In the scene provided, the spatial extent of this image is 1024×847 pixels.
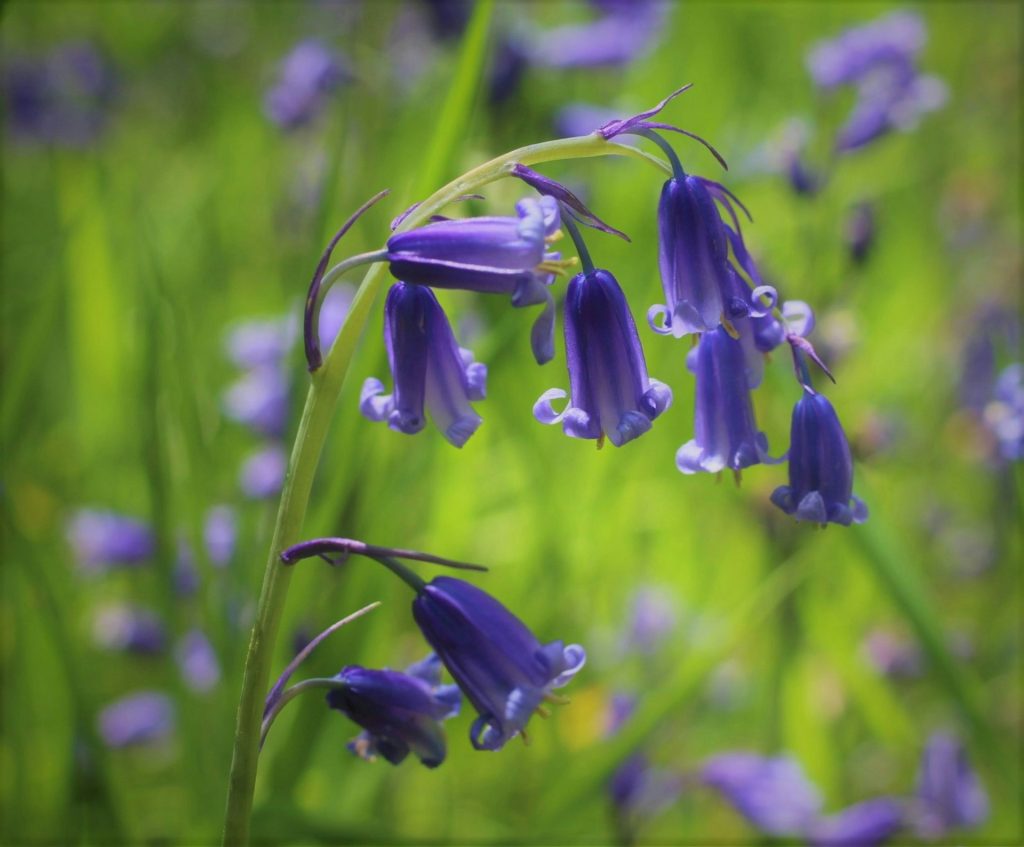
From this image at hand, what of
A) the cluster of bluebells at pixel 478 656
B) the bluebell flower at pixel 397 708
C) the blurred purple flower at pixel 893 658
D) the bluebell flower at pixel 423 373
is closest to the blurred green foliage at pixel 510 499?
the blurred purple flower at pixel 893 658

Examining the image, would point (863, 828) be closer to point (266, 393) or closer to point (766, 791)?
point (766, 791)

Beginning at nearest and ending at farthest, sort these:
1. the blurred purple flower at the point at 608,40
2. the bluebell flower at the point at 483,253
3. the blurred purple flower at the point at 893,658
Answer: the bluebell flower at the point at 483,253 → the blurred purple flower at the point at 893,658 → the blurred purple flower at the point at 608,40

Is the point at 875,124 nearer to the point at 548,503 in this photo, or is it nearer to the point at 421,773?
the point at 548,503

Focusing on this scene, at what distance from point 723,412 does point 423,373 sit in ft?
0.91

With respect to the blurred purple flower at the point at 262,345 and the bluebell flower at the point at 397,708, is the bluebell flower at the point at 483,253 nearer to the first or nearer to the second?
the bluebell flower at the point at 397,708

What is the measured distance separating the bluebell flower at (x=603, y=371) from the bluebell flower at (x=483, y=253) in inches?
2.7

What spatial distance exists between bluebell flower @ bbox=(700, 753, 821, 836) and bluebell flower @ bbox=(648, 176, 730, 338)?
1006 mm

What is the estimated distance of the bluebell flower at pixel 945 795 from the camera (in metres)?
1.76

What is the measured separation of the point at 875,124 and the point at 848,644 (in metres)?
1.13

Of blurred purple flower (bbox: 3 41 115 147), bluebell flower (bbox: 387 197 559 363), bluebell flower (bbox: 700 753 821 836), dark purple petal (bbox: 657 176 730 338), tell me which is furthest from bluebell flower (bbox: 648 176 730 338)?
blurred purple flower (bbox: 3 41 115 147)

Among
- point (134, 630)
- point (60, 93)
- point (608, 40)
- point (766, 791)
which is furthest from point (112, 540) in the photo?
point (60, 93)

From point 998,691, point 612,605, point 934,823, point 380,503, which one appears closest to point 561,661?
point 380,503

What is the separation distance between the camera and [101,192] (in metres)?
2.43

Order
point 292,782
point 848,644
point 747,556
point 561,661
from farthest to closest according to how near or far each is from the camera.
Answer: point 747,556 → point 848,644 → point 292,782 → point 561,661
